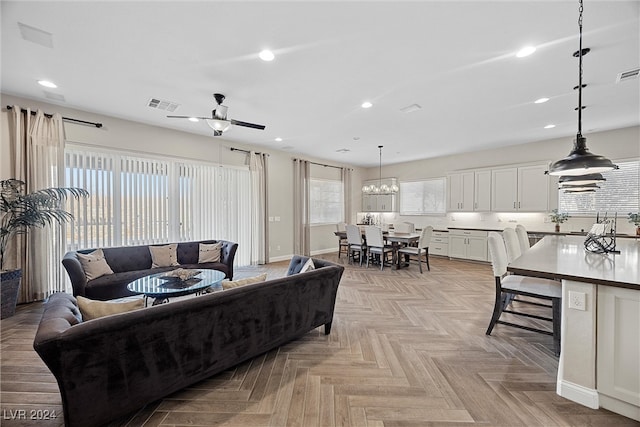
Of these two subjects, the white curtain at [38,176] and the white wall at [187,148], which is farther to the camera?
the white wall at [187,148]

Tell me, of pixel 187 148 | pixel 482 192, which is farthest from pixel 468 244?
pixel 187 148

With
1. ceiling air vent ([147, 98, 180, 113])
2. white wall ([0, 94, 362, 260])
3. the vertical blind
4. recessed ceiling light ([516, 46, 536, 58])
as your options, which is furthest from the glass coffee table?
recessed ceiling light ([516, 46, 536, 58])

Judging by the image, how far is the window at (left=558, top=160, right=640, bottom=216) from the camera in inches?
202

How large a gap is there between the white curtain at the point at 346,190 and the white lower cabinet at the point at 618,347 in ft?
23.6

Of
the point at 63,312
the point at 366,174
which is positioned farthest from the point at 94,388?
the point at 366,174

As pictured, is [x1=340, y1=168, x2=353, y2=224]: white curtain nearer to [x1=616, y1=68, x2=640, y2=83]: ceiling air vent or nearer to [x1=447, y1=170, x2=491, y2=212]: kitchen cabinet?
[x1=447, y1=170, x2=491, y2=212]: kitchen cabinet

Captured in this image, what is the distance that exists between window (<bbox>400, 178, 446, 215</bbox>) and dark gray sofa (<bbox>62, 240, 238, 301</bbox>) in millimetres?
5858

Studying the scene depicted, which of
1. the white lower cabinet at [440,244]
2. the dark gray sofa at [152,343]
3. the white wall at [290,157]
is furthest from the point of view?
the white lower cabinet at [440,244]

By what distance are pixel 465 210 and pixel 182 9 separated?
23.9ft

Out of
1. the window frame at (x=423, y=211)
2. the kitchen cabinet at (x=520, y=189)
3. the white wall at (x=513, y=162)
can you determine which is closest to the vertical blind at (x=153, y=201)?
the window frame at (x=423, y=211)

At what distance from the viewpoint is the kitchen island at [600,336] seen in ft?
5.60

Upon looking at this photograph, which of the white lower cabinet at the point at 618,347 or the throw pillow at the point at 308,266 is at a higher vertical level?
the throw pillow at the point at 308,266

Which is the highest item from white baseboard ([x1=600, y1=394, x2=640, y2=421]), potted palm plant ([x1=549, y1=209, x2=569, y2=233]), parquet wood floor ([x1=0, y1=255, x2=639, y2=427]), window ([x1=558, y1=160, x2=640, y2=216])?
window ([x1=558, y1=160, x2=640, y2=216])

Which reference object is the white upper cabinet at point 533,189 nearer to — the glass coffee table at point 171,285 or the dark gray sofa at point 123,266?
the dark gray sofa at point 123,266
